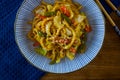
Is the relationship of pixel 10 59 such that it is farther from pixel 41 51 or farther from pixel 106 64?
pixel 106 64

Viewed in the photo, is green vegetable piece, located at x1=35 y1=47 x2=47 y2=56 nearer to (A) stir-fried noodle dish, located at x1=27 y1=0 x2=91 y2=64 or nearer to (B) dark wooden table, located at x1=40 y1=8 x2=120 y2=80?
(A) stir-fried noodle dish, located at x1=27 y1=0 x2=91 y2=64

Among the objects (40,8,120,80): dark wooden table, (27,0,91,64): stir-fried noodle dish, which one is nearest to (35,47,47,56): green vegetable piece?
(27,0,91,64): stir-fried noodle dish

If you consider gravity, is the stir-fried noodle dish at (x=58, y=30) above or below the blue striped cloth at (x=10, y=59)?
above

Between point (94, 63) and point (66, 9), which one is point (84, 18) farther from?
point (94, 63)

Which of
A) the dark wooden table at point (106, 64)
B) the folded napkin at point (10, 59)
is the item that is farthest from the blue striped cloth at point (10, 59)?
the dark wooden table at point (106, 64)

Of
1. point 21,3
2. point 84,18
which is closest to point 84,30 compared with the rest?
point 84,18

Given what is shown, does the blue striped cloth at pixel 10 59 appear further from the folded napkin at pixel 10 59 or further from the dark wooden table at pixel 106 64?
the dark wooden table at pixel 106 64

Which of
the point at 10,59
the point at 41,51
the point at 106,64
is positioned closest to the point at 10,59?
the point at 10,59
